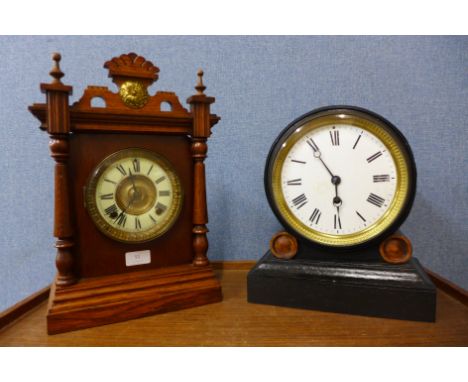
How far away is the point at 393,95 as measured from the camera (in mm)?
1106

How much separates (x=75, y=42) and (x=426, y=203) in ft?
4.67

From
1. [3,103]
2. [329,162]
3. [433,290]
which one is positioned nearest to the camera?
[433,290]

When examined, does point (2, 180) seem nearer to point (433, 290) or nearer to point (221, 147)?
point (221, 147)

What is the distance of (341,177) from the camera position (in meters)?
0.79

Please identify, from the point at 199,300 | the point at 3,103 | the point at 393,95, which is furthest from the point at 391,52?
the point at 3,103

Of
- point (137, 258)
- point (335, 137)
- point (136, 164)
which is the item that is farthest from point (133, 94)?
point (335, 137)

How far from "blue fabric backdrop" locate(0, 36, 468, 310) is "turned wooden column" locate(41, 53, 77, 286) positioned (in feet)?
1.48

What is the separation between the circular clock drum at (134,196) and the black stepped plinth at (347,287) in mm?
302

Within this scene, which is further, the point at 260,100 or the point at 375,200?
the point at 260,100

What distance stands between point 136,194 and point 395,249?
0.69 meters

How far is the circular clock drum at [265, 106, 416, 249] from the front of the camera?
759 millimetres

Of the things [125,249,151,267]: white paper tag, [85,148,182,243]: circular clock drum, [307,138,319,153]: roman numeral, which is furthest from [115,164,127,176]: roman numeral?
[307,138,319,153]: roman numeral

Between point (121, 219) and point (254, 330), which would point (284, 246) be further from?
point (121, 219)

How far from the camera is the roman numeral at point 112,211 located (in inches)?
30.8
